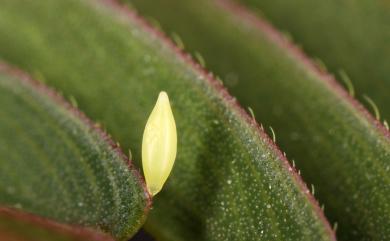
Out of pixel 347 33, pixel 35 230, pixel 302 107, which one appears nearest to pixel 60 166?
pixel 35 230

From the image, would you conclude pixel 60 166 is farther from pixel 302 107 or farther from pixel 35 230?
pixel 302 107

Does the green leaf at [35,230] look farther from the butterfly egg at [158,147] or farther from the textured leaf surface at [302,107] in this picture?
the textured leaf surface at [302,107]

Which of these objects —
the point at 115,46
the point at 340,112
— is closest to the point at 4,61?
the point at 115,46

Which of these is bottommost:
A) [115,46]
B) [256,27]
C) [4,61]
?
[4,61]

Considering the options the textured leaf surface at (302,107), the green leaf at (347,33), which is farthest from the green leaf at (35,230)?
the green leaf at (347,33)

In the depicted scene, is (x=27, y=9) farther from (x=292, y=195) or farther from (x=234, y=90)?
(x=292, y=195)

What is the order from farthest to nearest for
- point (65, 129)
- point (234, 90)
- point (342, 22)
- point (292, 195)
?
1. point (342, 22)
2. point (234, 90)
3. point (65, 129)
4. point (292, 195)

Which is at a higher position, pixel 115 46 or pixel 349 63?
pixel 349 63
